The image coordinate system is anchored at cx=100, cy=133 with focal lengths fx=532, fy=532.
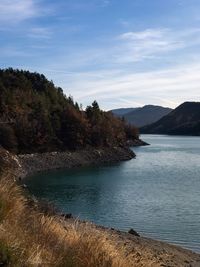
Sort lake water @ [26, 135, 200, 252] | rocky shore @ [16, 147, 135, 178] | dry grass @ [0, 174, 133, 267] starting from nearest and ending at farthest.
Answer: dry grass @ [0, 174, 133, 267]
lake water @ [26, 135, 200, 252]
rocky shore @ [16, 147, 135, 178]

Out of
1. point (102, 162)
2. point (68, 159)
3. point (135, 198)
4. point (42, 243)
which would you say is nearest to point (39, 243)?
point (42, 243)

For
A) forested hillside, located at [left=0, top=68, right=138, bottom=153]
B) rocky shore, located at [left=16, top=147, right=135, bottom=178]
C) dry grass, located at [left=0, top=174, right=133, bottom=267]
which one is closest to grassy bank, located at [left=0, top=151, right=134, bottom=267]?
dry grass, located at [left=0, top=174, right=133, bottom=267]

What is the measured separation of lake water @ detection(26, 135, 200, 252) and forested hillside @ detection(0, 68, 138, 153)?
14.9 m

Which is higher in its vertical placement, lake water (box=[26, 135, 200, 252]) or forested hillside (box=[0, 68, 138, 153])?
Answer: forested hillside (box=[0, 68, 138, 153])

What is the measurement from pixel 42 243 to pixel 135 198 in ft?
125

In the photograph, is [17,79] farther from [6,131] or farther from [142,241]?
[142,241]

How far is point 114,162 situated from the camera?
101 meters

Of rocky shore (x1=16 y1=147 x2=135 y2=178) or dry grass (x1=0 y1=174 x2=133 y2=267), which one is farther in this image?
rocky shore (x1=16 y1=147 x2=135 y2=178)

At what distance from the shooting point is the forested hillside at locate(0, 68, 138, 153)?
91312 mm

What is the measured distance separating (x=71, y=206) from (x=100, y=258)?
34.7 metres

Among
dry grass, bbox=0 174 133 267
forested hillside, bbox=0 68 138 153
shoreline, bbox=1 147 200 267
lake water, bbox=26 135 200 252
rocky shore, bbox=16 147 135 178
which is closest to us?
dry grass, bbox=0 174 133 267

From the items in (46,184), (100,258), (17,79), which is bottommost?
(46,184)

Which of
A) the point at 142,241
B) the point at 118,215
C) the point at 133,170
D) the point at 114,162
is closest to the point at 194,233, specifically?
the point at 142,241

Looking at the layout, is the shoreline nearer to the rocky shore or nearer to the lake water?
the rocky shore
